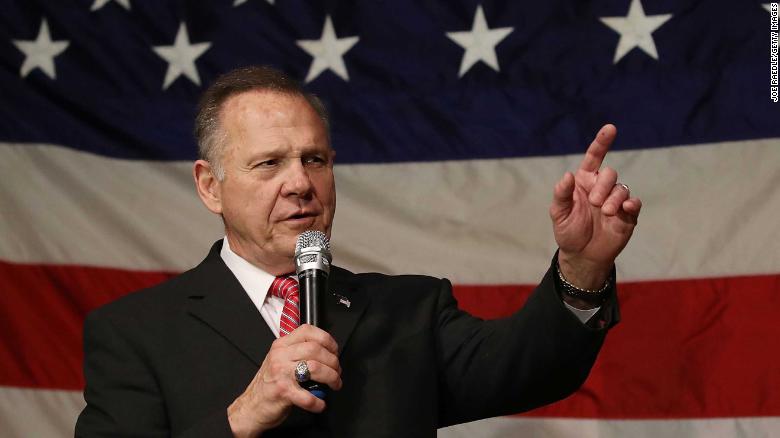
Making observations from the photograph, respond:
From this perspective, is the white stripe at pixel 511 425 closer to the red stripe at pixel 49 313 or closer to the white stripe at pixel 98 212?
the red stripe at pixel 49 313

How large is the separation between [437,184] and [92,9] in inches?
48.6

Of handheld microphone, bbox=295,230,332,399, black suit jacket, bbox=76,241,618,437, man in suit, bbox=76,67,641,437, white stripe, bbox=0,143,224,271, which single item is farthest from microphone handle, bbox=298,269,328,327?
white stripe, bbox=0,143,224,271

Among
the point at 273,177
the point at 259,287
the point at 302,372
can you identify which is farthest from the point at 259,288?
the point at 302,372

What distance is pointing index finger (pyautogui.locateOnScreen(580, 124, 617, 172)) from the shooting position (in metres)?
1.69

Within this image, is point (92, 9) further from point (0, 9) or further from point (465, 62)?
point (465, 62)

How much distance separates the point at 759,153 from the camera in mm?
2934

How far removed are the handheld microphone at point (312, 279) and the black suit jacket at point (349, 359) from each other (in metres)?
0.26

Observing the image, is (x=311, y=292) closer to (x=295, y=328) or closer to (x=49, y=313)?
(x=295, y=328)

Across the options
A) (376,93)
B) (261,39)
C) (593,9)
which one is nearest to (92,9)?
(261,39)

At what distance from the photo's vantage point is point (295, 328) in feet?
5.97

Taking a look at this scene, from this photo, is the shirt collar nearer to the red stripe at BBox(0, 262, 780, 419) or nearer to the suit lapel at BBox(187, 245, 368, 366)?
the suit lapel at BBox(187, 245, 368, 366)

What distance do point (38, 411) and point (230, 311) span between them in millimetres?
1480

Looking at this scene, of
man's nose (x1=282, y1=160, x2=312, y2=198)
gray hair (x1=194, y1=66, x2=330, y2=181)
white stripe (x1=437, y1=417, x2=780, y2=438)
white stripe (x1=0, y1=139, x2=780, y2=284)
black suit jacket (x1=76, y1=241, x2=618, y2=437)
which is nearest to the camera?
black suit jacket (x1=76, y1=241, x2=618, y2=437)

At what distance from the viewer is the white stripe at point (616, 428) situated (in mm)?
2834
